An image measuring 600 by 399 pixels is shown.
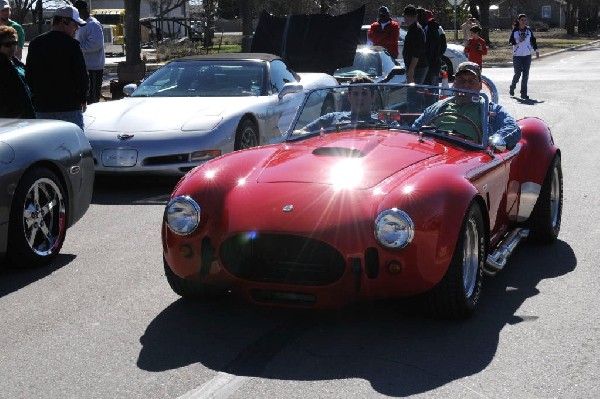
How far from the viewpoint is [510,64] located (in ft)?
121

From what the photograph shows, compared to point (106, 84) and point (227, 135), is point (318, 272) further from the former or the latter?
point (106, 84)

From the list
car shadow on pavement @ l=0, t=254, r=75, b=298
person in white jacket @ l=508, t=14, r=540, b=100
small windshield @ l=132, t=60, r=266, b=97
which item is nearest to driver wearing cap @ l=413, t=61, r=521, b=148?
car shadow on pavement @ l=0, t=254, r=75, b=298

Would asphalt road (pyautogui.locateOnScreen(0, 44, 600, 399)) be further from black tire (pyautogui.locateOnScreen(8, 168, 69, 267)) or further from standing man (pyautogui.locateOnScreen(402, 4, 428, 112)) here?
standing man (pyautogui.locateOnScreen(402, 4, 428, 112))

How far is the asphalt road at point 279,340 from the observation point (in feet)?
14.8

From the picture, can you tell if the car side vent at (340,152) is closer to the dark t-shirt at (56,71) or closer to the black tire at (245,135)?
the dark t-shirt at (56,71)

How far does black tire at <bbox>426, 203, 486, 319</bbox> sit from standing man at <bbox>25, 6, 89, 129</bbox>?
15.4ft

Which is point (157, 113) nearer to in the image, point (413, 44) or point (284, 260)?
point (413, 44)

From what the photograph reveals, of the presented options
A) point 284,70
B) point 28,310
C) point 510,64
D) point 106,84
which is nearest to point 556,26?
point 510,64

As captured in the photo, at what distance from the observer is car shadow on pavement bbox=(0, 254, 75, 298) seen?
6379 mm

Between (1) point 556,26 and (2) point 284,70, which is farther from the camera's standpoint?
(1) point 556,26

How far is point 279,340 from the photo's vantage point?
5.15 m

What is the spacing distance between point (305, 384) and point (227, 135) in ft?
19.8

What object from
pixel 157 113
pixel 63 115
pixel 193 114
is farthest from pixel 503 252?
pixel 157 113

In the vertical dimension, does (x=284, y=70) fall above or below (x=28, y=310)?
above
